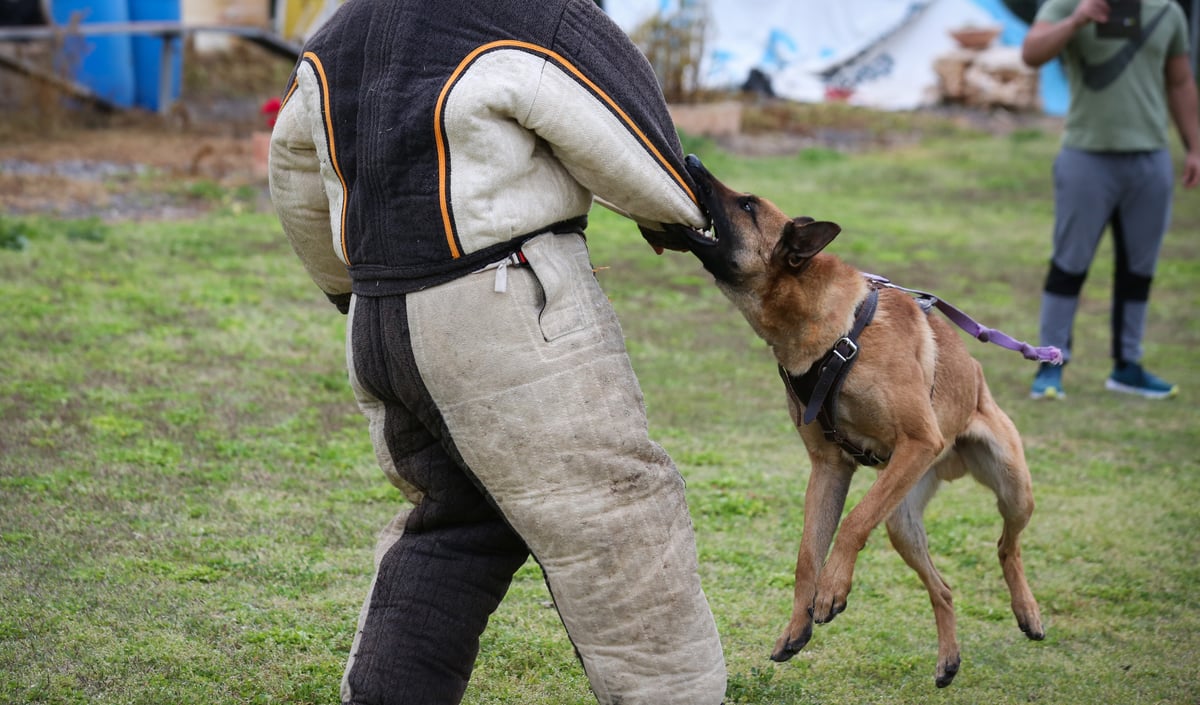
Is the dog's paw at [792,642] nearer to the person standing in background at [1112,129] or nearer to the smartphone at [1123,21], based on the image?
the person standing in background at [1112,129]

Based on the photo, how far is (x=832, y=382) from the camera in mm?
3451

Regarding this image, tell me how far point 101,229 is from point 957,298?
21.2ft

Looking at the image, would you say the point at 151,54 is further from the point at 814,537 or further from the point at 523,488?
the point at 523,488

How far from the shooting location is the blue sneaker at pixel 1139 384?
7.40m

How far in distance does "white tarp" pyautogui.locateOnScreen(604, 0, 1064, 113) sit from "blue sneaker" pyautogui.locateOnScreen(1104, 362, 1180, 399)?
44.3 ft

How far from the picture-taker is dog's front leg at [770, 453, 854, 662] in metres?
3.37

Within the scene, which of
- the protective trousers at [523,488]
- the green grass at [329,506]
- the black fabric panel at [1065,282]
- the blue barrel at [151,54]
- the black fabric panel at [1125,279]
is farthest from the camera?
the blue barrel at [151,54]

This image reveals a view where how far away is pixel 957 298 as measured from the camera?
31.0 ft

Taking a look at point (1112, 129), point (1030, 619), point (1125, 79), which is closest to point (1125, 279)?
point (1112, 129)

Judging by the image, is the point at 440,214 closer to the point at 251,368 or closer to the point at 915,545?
the point at 915,545

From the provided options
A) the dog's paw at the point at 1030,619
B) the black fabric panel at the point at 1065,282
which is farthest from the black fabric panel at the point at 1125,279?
the dog's paw at the point at 1030,619

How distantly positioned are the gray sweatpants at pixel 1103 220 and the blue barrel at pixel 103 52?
10.1m

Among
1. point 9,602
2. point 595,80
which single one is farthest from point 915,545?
point 9,602

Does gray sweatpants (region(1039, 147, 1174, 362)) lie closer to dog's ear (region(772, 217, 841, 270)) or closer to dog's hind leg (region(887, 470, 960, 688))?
dog's hind leg (region(887, 470, 960, 688))
